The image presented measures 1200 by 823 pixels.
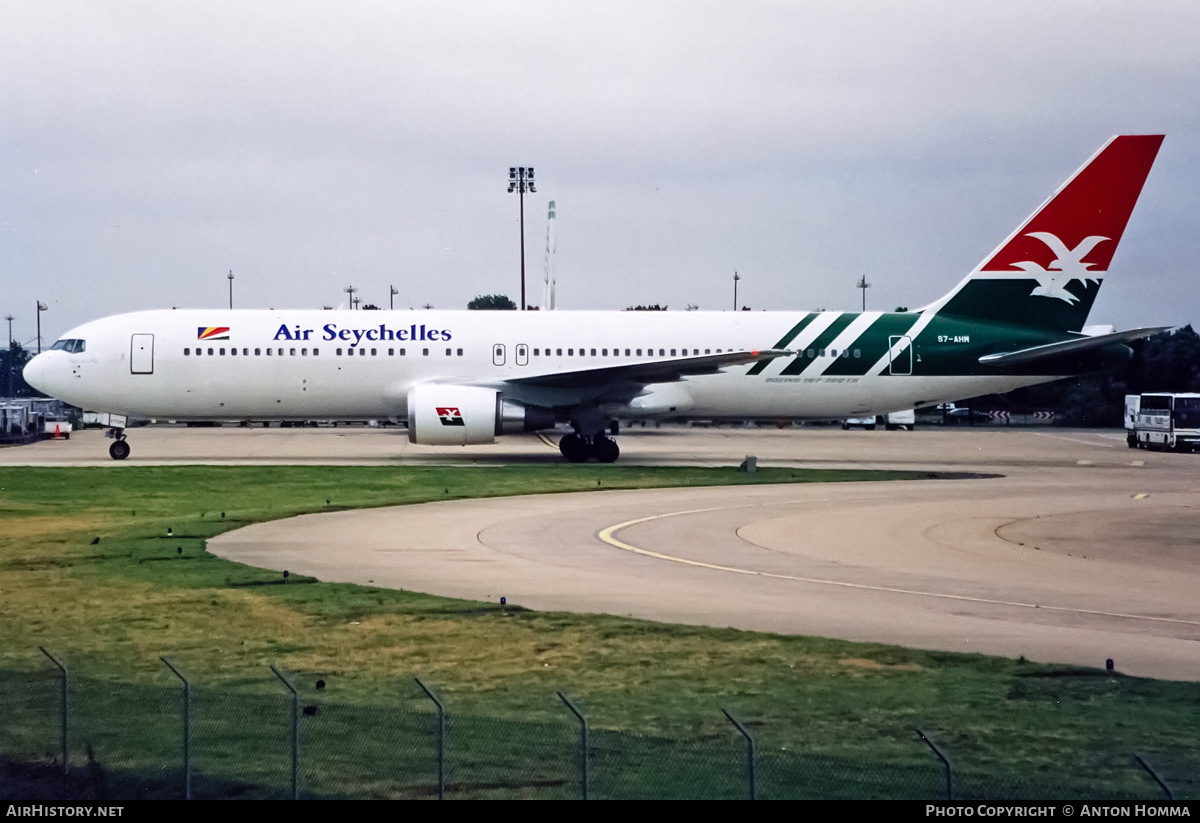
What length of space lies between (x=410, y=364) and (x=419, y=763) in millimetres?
33039

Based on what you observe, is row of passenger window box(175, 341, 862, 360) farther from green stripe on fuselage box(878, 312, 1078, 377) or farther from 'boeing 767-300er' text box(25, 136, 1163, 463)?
green stripe on fuselage box(878, 312, 1078, 377)

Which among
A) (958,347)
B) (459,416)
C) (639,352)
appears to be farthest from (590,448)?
(958,347)

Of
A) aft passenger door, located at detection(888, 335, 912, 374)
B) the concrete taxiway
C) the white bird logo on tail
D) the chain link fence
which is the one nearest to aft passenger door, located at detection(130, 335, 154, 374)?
the concrete taxiway

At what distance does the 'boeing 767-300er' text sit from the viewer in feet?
134

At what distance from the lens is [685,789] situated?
8328 millimetres

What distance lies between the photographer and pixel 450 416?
38062 mm

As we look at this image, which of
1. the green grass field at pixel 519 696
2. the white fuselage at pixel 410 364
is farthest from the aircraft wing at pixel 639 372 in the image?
the green grass field at pixel 519 696

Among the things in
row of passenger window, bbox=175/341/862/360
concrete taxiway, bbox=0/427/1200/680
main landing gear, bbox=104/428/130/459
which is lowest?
concrete taxiway, bbox=0/427/1200/680

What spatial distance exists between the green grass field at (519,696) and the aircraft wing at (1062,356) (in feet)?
95.6

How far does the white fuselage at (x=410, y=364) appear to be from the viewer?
40.8 m

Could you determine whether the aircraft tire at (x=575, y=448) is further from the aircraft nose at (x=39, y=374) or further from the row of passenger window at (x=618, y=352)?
the aircraft nose at (x=39, y=374)

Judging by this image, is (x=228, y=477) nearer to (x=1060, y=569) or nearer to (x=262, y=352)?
(x=262, y=352)

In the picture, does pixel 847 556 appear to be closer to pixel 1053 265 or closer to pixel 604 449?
pixel 604 449

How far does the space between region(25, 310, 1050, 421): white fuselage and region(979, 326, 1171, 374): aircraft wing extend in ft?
2.47
